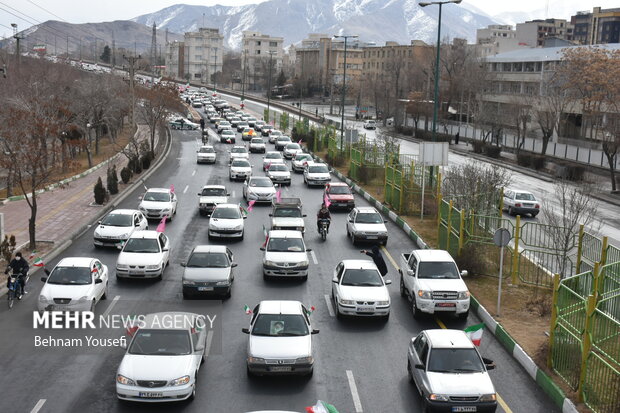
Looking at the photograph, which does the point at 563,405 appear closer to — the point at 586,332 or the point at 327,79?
the point at 586,332

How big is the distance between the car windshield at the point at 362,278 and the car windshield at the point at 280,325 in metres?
3.90

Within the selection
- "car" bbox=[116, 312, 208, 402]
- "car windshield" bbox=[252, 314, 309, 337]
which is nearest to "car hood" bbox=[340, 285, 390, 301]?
"car windshield" bbox=[252, 314, 309, 337]

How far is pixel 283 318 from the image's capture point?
15.1 m

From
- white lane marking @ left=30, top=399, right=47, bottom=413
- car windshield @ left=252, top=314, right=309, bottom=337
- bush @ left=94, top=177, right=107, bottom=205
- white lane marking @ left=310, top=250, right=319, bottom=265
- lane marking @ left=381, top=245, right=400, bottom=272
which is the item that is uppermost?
car windshield @ left=252, top=314, right=309, bottom=337

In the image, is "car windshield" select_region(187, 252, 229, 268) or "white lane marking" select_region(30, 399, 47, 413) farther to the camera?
"car windshield" select_region(187, 252, 229, 268)

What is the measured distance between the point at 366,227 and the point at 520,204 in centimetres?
1324

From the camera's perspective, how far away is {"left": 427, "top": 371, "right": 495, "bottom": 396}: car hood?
1252cm

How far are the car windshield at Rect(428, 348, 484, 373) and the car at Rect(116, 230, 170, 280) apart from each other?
11.2 metres

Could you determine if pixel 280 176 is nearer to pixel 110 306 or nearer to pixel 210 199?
pixel 210 199

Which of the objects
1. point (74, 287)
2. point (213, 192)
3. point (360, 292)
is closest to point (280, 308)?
point (360, 292)

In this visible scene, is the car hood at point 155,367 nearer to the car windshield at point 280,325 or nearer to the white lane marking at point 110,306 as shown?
the car windshield at point 280,325

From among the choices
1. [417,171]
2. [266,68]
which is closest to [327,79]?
[266,68]

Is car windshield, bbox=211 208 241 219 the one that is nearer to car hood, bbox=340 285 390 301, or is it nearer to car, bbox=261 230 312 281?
car, bbox=261 230 312 281

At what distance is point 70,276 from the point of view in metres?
19.0
